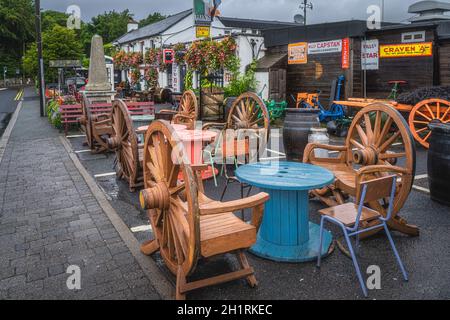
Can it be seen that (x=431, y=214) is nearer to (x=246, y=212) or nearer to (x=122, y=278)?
(x=246, y=212)

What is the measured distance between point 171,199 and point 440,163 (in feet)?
12.7

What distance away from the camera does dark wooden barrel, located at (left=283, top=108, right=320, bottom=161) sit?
7.35 m

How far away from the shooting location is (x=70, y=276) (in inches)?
144

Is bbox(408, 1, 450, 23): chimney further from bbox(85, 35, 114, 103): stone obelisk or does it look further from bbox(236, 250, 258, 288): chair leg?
bbox(236, 250, 258, 288): chair leg

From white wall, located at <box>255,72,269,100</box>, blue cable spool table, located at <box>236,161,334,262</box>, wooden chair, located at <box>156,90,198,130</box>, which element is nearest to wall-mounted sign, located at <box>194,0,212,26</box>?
white wall, located at <box>255,72,269,100</box>

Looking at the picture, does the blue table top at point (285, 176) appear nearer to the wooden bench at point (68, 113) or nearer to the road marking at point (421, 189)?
the road marking at point (421, 189)

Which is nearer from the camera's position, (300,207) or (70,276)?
(70,276)

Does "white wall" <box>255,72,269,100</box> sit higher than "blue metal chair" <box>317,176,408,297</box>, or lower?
higher

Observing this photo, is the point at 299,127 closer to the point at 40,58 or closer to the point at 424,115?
the point at 424,115

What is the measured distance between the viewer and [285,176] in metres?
4.21

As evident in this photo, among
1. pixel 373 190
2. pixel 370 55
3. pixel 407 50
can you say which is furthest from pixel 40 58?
pixel 373 190

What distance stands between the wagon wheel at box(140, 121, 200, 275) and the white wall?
12655mm
